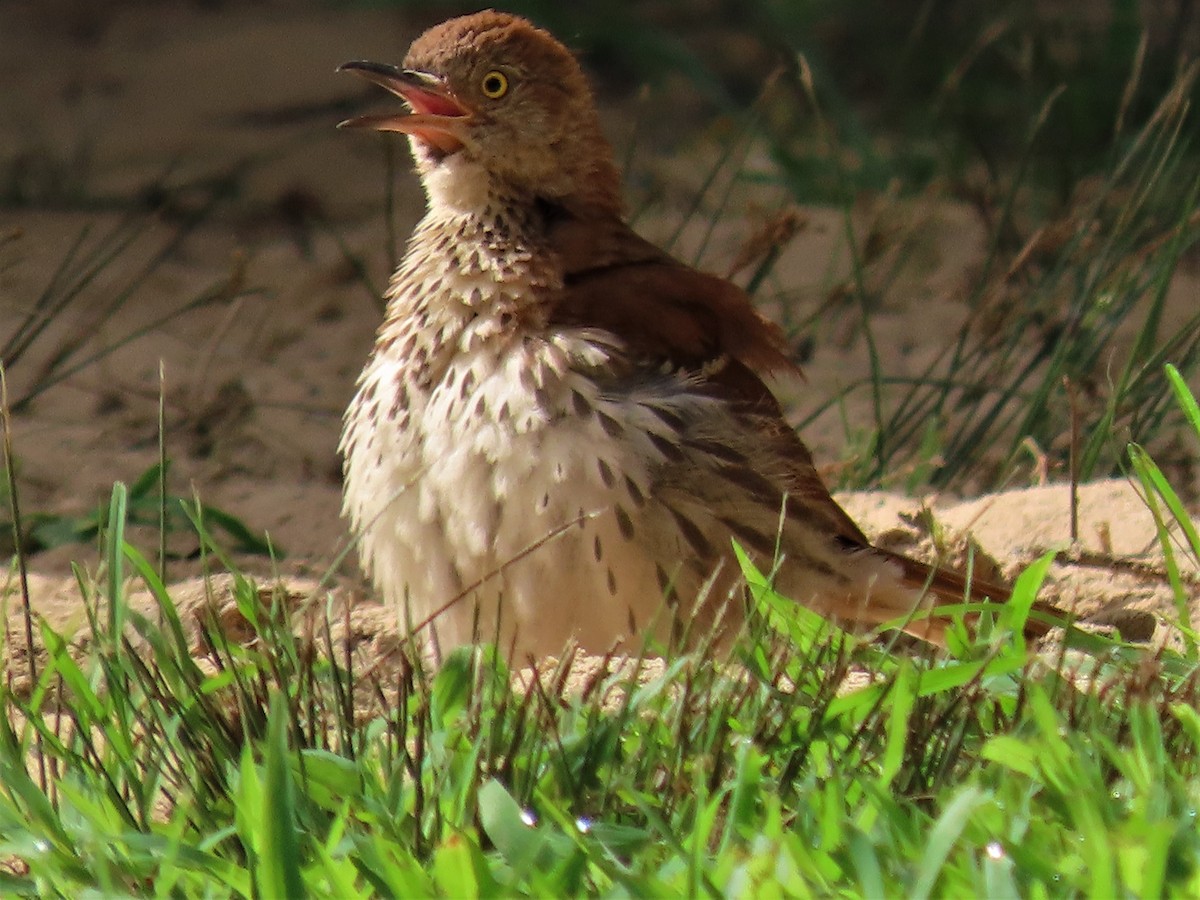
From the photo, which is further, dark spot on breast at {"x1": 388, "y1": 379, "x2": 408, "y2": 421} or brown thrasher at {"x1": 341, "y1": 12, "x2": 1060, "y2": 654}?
dark spot on breast at {"x1": 388, "y1": 379, "x2": 408, "y2": 421}

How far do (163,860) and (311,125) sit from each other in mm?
5428

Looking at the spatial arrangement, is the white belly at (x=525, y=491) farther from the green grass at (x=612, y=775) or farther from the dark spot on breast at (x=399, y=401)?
the green grass at (x=612, y=775)

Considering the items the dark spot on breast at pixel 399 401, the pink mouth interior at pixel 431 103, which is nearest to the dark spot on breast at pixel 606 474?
the dark spot on breast at pixel 399 401

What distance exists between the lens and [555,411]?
11.0 ft

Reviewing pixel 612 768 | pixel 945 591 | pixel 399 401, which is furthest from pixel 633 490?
pixel 612 768

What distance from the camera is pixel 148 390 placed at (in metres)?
5.16

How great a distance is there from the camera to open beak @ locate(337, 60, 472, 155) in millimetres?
3635

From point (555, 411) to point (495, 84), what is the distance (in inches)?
29.3

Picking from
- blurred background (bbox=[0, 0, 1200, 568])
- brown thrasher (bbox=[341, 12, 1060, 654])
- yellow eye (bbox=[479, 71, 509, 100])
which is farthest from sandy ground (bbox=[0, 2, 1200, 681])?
yellow eye (bbox=[479, 71, 509, 100])

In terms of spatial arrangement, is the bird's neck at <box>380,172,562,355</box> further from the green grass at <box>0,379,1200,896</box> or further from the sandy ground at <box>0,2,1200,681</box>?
the green grass at <box>0,379,1200,896</box>

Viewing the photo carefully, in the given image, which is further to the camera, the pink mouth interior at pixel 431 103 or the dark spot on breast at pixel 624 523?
the pink mouth interior at pixel 431 103

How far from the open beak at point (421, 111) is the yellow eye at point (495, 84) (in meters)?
0.06

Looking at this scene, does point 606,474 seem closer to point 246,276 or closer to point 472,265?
point 472,265

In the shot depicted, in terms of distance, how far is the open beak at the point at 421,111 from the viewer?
11.9ft
